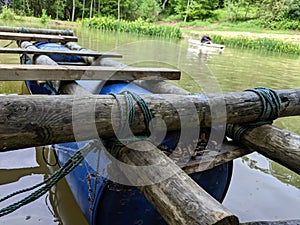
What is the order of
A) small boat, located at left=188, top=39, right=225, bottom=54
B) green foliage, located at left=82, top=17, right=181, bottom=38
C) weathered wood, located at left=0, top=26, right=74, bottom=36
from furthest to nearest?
green foliage, located at left=82, top=17, right=181, bottom=38 < small boat, located at left=188, top=39, right=225, bottom=54 < weathered wood, located at left=0, top=26, right=74, bottom=36

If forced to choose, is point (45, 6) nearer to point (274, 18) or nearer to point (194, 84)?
point (274, 18)

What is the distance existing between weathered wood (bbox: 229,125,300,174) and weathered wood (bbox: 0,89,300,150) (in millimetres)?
95

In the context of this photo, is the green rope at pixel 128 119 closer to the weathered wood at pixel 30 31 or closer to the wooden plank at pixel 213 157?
the wooden plank at pixel 213 157

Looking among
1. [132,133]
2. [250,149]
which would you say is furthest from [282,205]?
[132,133]

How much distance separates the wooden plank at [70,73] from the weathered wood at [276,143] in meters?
1.04

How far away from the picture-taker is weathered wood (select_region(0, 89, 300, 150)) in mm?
1160

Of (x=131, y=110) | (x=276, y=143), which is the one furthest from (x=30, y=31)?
(x=276, y=143)

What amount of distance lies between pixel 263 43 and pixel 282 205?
18721mm

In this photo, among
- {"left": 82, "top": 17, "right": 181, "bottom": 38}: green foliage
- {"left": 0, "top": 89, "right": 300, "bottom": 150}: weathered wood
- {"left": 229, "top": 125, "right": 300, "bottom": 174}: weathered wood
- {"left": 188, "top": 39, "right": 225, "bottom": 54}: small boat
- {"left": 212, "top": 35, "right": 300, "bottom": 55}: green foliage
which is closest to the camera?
{"left": 0, "top": 89, "right": 300, "bottom": 150}: weathered wood

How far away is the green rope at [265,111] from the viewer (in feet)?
5.79

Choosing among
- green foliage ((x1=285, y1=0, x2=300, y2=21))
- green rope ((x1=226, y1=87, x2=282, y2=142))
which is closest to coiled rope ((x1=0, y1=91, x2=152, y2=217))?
green rope ((x1=226, y1=87, x2=282, y2=142))

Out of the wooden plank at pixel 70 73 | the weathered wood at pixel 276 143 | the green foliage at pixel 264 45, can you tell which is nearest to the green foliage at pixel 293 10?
the green foliage at pixel 264 45

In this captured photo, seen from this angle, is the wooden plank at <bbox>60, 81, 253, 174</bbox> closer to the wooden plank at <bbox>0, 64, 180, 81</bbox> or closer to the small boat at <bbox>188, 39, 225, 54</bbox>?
the wooden plank at <bbox>0, 64, 180, 81</bbox>

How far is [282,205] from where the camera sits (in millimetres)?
2590
